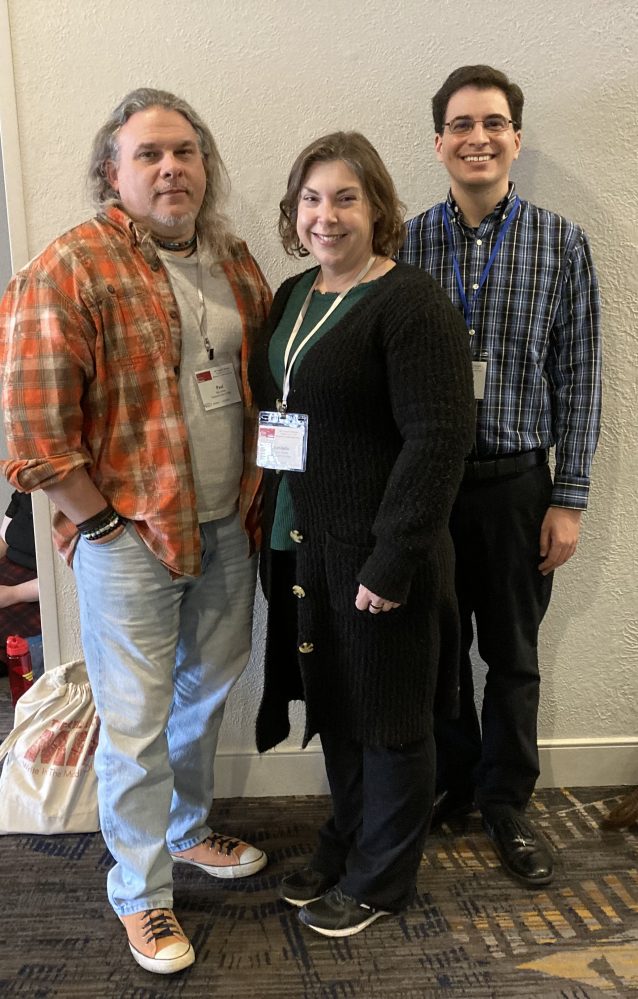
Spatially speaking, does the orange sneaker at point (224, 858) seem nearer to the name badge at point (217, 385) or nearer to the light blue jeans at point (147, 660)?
the light blue jeans at point (147, 660)

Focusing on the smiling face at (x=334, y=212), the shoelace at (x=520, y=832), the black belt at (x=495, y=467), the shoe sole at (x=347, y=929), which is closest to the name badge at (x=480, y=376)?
A: the black belt at (x=495, y=467)

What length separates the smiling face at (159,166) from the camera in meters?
1.47

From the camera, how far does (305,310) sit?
1.53 metres

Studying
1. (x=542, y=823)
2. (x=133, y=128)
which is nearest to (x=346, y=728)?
(x=542, y=823)

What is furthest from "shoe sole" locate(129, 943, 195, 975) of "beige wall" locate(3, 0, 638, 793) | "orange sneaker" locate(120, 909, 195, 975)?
"beige wall" locate(3, 0, 638, 793)

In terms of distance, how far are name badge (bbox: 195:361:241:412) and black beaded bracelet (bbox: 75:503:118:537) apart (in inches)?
→ 10.9

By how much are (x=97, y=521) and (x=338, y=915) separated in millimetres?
983

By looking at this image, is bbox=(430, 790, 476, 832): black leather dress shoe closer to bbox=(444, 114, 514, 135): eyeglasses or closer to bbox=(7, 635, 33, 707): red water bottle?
bbox=(7, 635, 33, 707): red water bottle

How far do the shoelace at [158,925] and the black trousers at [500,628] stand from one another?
2.52ft

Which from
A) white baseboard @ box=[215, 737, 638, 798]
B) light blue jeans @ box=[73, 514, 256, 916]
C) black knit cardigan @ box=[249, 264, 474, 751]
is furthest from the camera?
white baseboard @ box=[215, 737, 638, 798]

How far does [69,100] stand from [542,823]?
214 centimetres

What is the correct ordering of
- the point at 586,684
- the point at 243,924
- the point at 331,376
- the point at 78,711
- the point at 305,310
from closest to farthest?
1. the point at 331,376
2. the point at 305,310
3. the point at 243,924
4. the point at 78,711
5. the point at 586,684

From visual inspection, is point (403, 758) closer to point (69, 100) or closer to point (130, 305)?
point (130, 305)

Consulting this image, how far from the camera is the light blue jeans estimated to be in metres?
1.57
